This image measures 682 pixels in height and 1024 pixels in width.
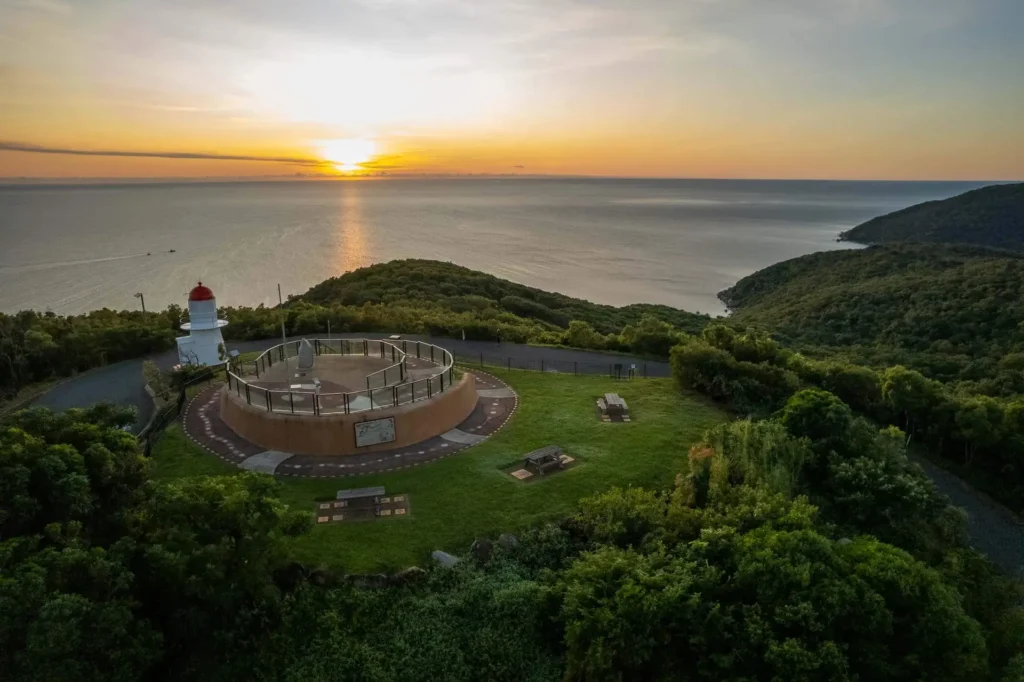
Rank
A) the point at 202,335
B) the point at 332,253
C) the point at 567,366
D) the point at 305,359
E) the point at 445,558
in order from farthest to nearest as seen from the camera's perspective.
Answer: the point at 332,253 < the point at 567,366 < the point at 202,335 < the point at 305,359 < the point at 445,558

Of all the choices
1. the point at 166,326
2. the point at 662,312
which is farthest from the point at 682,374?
the point at 662,312

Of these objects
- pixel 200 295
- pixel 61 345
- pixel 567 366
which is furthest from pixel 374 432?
pixel 61 345

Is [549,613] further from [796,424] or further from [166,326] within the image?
[166,326]

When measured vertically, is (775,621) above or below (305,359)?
below

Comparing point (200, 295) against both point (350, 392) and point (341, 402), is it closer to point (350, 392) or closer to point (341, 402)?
point (350, 392)

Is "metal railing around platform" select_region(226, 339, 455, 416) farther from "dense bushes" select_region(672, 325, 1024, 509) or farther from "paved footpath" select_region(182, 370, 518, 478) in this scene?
"dense bushes" select_region(672, 325, 1024, 509)

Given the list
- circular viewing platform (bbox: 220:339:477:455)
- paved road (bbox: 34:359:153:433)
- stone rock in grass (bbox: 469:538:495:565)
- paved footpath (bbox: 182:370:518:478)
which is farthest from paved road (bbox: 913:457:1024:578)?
paved road (bbox: 34:359:153:433)

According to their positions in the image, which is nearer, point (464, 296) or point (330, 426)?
point (330, 426)

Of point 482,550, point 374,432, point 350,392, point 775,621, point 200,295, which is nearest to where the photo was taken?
point 775,621
